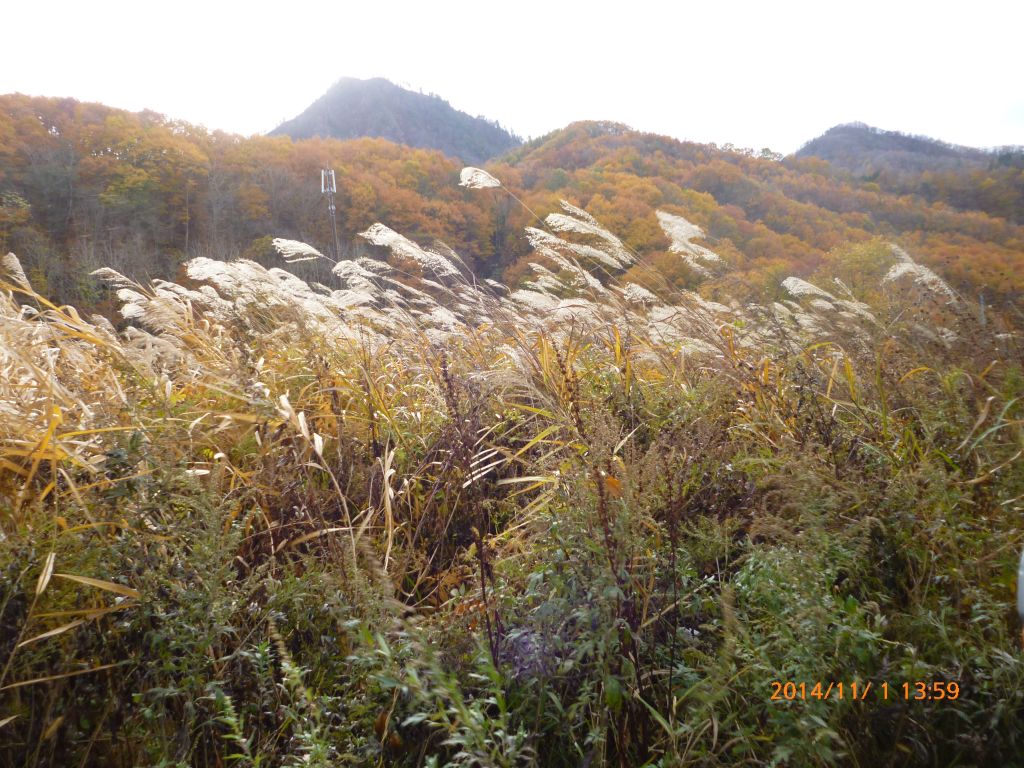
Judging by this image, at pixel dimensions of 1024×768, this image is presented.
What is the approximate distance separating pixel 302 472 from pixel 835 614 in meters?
1.66

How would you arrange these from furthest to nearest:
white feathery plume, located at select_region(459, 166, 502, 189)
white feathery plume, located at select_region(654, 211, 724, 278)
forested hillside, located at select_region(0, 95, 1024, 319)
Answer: forested hillside, located at select_region(0, 95, 1024, 319) < white feathery plume, located at select_region(459, 166, 502, 189) < white feathery plume, located at select_region(654, 211, 724, 278)

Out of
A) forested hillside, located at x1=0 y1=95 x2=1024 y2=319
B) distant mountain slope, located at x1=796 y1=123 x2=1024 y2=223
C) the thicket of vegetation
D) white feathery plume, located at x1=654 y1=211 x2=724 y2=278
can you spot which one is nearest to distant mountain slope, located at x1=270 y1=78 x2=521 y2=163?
distant mountain slope, located at x1=796 y1=123 x2=1024 y2=223

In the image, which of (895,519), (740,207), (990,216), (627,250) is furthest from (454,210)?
(895,519)

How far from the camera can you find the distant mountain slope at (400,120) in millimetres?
96312

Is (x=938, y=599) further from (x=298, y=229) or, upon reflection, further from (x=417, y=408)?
(x=298, y=229)

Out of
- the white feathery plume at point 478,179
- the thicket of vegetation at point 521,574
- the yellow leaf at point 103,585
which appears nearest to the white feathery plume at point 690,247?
the thicket of vegetation at point 521,574

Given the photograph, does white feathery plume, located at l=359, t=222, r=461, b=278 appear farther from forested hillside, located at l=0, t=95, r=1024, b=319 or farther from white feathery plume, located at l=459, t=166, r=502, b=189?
forested hillside, located at l=0, t=95, r=1024, b=319

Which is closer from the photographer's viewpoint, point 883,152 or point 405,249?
point 405,249

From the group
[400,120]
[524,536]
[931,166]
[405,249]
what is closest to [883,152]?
[931,166]

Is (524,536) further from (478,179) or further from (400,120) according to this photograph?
(400,120)
